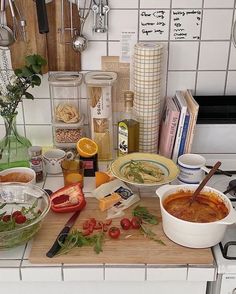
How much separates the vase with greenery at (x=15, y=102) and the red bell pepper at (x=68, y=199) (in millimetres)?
217

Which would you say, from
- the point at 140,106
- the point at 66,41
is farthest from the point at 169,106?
the point at 66,41

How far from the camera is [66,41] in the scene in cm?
142

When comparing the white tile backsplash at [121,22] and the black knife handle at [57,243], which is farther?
the white tile backsplash at [121,22]

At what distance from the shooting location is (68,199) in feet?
3.98

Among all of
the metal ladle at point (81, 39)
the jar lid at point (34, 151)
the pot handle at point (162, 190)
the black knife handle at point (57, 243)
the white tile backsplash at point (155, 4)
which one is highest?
the white tile backsplash at point (155, 4)

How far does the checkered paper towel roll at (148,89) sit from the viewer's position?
4.46ft

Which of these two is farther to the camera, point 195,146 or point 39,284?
point 195,146

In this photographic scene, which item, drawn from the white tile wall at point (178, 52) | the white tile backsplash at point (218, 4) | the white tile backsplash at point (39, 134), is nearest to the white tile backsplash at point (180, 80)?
the white tile wall at point (178, 52)

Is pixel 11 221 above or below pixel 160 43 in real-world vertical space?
below

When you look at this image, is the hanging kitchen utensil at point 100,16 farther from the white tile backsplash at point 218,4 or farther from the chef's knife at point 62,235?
the chef's knife at point 62,235

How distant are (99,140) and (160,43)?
364mm

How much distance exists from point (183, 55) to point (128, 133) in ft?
1.05

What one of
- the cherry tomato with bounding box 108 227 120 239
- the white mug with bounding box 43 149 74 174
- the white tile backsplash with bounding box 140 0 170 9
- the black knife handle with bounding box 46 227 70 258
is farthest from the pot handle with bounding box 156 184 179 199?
the white tile backsplash with bounding box 140 0 170 9

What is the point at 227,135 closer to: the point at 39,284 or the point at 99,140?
the point at 99,140
